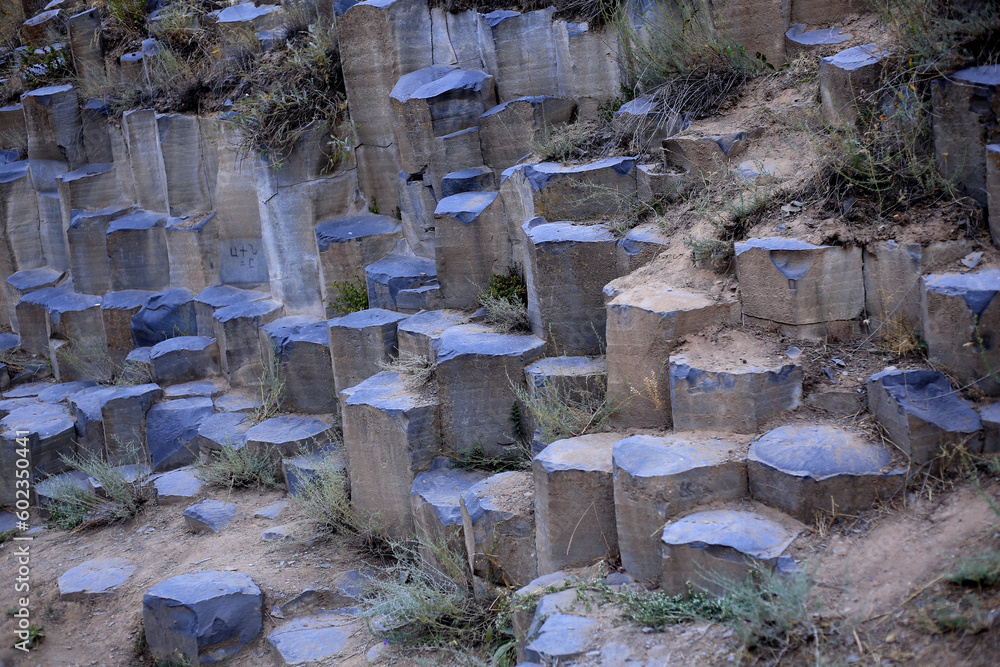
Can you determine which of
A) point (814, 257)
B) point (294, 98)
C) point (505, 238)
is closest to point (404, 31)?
point (294, 98)

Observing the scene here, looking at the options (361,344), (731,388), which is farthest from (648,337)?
(361,344)

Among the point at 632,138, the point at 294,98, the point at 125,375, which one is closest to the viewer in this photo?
the point at 632,138

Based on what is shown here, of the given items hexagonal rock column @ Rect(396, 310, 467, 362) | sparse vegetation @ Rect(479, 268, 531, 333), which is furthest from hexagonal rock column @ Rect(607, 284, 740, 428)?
hexagonal rock column @ Rect(396, 310, 467, 362)

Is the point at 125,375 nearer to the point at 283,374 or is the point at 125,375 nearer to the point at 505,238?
the point at 283,374

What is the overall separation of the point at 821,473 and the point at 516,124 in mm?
4209

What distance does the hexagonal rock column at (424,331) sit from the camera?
6.09 meters

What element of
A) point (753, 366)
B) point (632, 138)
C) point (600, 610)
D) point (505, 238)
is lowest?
point (600, 610)

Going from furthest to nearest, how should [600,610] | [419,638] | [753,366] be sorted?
[419,638]
[753,366]
[600,610]

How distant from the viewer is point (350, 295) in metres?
7.57

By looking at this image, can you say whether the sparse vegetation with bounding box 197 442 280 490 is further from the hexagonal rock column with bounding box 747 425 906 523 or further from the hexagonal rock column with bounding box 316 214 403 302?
the hexagonal rock column with bounding box 747 425 906 523

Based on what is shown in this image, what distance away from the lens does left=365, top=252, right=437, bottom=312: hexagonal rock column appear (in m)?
6.93

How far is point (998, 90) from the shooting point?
369 centimetres

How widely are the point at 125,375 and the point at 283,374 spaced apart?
2.47 metres

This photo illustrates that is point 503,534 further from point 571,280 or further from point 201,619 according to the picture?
point 201,619
